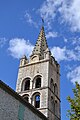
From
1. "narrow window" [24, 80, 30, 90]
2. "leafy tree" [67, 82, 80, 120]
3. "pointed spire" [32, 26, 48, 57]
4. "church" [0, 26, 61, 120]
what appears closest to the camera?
"leafy tree" [67, 82, 80, 120]

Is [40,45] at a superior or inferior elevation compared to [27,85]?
superior

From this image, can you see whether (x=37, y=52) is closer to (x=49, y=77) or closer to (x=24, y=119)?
(x=49, y=77)

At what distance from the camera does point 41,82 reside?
28.8m

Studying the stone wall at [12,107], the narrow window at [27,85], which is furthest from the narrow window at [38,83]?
the stone wall at [12,107]

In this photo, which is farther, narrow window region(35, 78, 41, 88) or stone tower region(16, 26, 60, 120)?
narrow window region(35, 78, 41, 88)

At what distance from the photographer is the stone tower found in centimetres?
2698

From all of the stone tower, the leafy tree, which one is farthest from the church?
the leafy tree

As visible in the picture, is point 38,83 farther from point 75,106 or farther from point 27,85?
point 75,106

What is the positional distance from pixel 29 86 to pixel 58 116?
5.38m

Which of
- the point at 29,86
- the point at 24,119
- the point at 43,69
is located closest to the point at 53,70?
the point at 43,69

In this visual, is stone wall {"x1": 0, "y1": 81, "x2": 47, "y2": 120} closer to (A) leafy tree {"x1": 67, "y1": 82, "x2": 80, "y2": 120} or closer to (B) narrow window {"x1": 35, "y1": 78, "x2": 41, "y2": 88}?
(A) leafy tree {"x1": 67, "y1": 82, "x2": 80, "y2": 120}

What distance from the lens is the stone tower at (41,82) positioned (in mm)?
26984

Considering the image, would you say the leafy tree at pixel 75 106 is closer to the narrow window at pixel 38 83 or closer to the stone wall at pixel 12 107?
the stone wall at pixel 12 107

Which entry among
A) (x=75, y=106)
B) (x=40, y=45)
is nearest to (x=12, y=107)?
(x=75, y=106)
